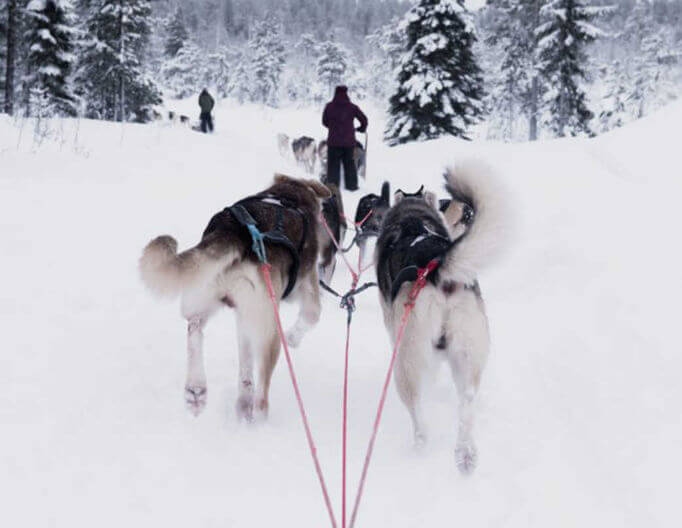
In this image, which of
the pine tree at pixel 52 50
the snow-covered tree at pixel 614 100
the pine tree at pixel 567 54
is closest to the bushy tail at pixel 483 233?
the pine tree at pixel 52 50

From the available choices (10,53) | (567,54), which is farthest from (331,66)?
Result: (10,53)

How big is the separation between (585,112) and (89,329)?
24866 millimetres

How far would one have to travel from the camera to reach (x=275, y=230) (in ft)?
9.23

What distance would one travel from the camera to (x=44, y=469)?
2.12 m

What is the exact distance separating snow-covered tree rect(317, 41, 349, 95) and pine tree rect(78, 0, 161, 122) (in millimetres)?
32983

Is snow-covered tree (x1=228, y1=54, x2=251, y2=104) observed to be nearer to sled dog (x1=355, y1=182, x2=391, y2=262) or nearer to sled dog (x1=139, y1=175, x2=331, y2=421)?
sled dog (x1=355, y1=182, x2=391, y2=262)

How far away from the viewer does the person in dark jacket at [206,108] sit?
21.6 m

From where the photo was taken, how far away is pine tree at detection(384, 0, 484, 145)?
18339mm

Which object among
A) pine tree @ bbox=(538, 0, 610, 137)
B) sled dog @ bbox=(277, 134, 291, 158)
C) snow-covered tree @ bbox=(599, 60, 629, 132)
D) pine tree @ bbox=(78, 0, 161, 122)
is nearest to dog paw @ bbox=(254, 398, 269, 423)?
sled dog @ bbox=(277, 134, 291, 158)

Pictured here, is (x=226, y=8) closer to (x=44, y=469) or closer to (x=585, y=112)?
(x=585, y=112)

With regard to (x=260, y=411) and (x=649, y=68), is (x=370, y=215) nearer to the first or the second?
(x=260, y=411)

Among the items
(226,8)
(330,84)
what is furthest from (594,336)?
(226,8)

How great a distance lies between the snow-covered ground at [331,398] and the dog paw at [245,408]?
0.07 metres

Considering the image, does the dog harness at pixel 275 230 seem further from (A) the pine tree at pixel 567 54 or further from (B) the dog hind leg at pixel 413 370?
(A) the pine tree at pixel 567 54
